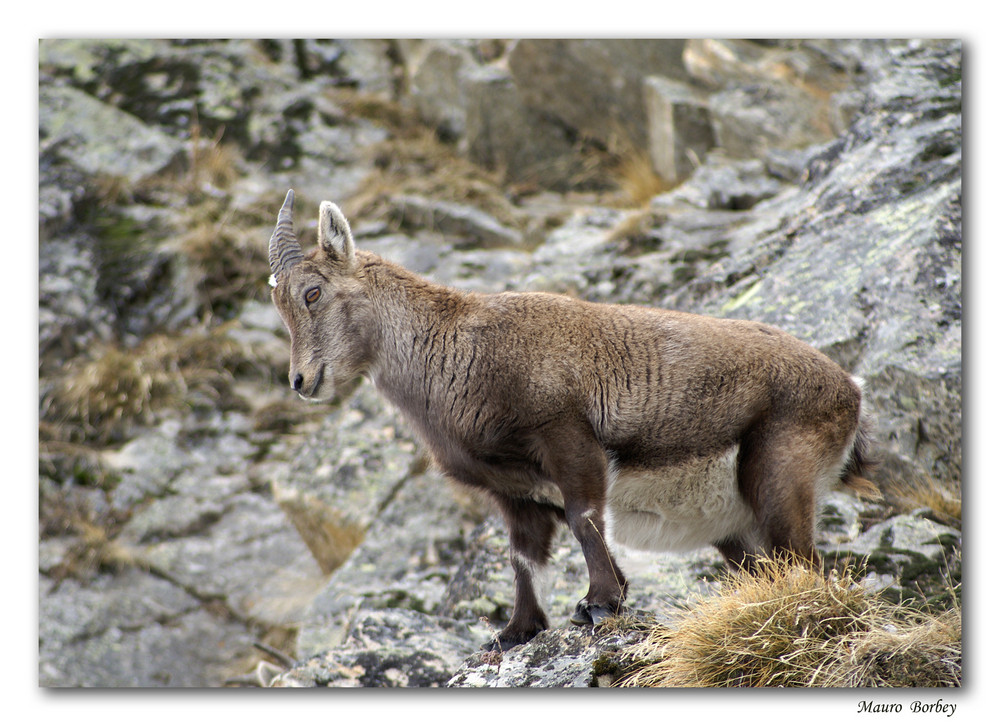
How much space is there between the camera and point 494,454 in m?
4.59

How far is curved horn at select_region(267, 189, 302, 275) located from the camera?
509 centimetres

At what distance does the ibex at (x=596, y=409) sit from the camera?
14.6 feet

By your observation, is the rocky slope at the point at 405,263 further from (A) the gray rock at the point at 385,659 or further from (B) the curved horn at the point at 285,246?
(B) the curved horn at the point at 285,246

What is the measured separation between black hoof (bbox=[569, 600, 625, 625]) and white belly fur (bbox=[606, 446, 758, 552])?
37cm

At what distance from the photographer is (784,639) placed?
4188 mm

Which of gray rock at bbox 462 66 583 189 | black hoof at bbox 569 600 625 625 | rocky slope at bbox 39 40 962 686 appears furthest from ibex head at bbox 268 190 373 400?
gray rock at bbox 462 66 583 189

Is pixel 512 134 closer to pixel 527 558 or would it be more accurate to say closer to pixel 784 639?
pixel 527 558

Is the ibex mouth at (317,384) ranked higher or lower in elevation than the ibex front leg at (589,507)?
higher

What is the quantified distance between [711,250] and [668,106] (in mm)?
3005

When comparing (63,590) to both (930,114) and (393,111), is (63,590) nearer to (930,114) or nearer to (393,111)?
(393,111)

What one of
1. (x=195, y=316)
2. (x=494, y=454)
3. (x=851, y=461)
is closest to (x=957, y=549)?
(x=851, y=461)

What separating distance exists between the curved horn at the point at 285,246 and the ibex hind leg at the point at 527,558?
1.71 m

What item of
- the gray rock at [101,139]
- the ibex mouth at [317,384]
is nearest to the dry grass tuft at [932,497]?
the ibex mouth at [317,384]
